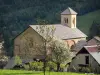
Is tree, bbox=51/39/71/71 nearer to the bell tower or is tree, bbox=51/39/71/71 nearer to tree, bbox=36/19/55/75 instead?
tree, bbox=36/19/55/75

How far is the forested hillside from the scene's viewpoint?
156000mm

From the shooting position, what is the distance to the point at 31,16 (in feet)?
553

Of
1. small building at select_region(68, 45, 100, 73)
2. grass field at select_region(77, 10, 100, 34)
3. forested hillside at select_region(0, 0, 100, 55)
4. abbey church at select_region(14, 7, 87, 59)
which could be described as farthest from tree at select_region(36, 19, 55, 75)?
forested hillside at select_region(0, 0, 100, 55)

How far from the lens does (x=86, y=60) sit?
56938 millimetres

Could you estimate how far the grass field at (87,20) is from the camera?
133562 mm

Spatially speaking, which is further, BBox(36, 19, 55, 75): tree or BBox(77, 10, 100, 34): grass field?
BBox(77, 10, 100, 34): grass field

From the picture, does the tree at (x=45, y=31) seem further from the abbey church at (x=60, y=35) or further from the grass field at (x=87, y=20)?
the grass field at (x=87, y=20)

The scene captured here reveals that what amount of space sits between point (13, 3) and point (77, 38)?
11210 centimetres

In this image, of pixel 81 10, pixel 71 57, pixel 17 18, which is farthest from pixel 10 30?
pixel 71 57

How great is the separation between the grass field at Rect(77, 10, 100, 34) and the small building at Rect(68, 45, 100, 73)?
6954 centimetres

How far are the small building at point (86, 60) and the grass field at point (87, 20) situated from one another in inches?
2738

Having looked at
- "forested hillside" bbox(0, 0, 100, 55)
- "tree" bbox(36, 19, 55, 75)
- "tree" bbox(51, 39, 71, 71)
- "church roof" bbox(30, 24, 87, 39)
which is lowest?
"tree" bbox(51, 39, 71, 71)

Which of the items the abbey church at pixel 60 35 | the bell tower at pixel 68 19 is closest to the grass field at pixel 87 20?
the bell tower at pixel 68 19

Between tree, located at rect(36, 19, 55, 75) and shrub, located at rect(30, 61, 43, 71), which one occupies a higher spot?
tree, located at rect(36, 19, 55, 75)
